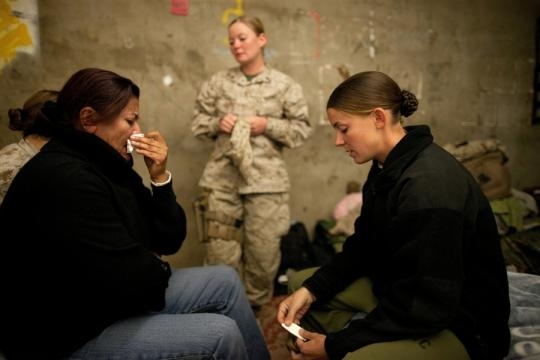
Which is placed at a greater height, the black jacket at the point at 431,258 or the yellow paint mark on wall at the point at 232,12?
the yellow paint mark on wall at the point at 232,12

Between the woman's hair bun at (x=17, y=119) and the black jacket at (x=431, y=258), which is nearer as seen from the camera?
the black jacket at (x=431, y=258)

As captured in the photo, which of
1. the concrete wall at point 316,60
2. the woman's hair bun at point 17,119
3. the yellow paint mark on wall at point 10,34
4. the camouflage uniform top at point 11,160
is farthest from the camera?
the concrete wall at point 316,60

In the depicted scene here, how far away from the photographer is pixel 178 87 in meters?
2.85

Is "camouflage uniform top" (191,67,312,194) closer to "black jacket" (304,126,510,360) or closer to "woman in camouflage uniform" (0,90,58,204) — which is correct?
"woman in camouflage uniform" (0,90,58,204)

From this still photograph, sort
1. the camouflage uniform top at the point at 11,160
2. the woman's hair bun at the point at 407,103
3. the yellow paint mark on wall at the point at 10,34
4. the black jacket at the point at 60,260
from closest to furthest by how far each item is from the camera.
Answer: the black jacket at the point at 60,260, the woman's hair bun at the point at 407,103, the camouflage uniform top at the point at 11,160, the yellow paint mark on wall at the point at 10,34

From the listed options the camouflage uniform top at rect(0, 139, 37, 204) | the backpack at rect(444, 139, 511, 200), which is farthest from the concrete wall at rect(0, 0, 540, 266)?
the camouflage uniform top at rect(0, 139, 37, 204)

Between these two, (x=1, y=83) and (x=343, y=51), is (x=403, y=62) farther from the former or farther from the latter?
(x=1, y=83)

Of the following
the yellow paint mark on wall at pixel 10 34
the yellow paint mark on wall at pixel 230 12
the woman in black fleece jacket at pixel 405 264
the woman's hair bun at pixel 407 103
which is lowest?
the woman in black fleece jacket at pixel 405 264

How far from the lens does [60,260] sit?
1.04 meters

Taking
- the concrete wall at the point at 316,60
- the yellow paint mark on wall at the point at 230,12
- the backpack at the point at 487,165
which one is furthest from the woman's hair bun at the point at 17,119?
the backpack at the point at 487,165

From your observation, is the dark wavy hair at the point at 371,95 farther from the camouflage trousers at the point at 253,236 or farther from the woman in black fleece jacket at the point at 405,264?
the camouflage trousers at the point at 253,236

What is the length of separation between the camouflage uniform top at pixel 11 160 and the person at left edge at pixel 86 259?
43 centimetres

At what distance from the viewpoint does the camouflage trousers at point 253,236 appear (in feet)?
8.09

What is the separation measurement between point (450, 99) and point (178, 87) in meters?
2.63
